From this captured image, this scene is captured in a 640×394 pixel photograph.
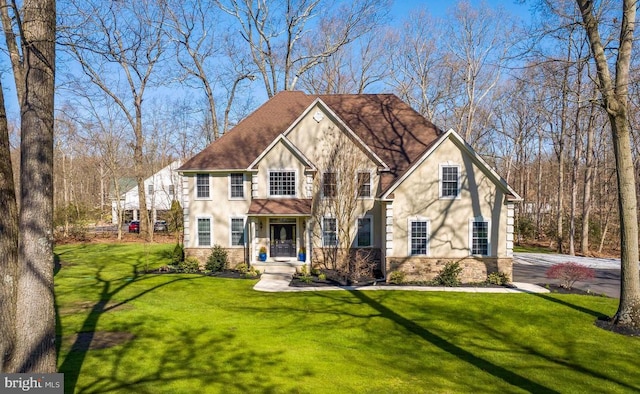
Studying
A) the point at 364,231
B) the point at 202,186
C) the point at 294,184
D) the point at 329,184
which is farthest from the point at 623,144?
the point at 202,186

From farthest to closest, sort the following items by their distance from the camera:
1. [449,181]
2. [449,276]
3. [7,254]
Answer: [449,181] → [449,276] → [7,254]

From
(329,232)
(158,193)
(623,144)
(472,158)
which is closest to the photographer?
(623,144)

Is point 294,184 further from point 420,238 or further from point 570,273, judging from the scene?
point 570,273

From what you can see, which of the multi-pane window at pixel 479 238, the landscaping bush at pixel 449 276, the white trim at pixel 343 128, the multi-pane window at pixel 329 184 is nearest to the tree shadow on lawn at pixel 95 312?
the multi-pane window at pixel 329 184

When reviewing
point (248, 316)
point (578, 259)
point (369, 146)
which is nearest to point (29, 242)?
point (248, 316)

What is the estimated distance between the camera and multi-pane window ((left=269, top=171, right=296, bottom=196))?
21.2 m

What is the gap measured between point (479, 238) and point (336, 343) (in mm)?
10741

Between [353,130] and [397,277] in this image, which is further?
[353,130]

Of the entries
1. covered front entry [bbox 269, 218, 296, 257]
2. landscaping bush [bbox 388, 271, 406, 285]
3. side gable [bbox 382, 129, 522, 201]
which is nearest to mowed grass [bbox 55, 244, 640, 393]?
landscaping bush [bbox 388, 271, 406, 285]

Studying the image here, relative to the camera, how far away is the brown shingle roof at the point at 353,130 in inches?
869

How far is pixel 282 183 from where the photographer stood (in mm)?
21297

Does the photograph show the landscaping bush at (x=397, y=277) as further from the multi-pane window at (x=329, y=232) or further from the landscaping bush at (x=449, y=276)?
the multi-pane window at (x=329, y=232)

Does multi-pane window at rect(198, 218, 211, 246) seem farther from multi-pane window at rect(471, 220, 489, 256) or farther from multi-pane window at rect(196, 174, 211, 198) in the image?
multi-pane window at rect(471, 220, 489, 256)

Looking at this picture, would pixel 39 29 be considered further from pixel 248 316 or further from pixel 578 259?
pixel 578 259
